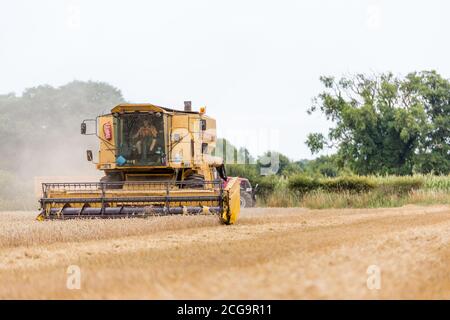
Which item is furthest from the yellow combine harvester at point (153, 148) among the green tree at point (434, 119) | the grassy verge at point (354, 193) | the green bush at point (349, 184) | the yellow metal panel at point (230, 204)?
the green tree at point (434, 119)

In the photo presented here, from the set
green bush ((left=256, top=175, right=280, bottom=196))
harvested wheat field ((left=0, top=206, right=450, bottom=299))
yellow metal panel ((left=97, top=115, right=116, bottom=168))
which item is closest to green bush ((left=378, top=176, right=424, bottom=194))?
green bush ((left=256, top=175, right=280, bottom=196))

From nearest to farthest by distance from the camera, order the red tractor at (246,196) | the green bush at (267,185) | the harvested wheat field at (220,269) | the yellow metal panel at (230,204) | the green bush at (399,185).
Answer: the harvested wheat field at (220,269)
the yellow metal panel at (230,204)
the red tractor at (246,196)
the green bush at (399,185)
the green bush at (267,185)

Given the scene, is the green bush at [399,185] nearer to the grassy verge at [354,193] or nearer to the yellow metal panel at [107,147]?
the grassy verge at [354,193]

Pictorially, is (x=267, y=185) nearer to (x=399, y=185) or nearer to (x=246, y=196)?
(x=246, y=196)

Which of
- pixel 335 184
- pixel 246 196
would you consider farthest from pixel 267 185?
pixel 246 196

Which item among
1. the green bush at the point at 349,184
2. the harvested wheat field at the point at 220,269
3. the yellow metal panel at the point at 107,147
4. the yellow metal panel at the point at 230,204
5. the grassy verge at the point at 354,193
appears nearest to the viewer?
the harvested wheat field at the point at 220,269

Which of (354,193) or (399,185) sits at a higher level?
(399,185)

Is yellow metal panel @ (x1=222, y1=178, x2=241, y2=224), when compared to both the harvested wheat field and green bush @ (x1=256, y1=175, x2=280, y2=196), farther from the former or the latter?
green bush @ (x1=256, y1=175, x2=280, y2=196)

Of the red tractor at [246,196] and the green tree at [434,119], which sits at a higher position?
the green tree at [434,119]

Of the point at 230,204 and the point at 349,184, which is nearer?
the point at 230,204

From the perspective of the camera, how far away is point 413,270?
568 centimetres

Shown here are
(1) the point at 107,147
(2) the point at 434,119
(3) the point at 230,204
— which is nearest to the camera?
(3) the point at 230,204
